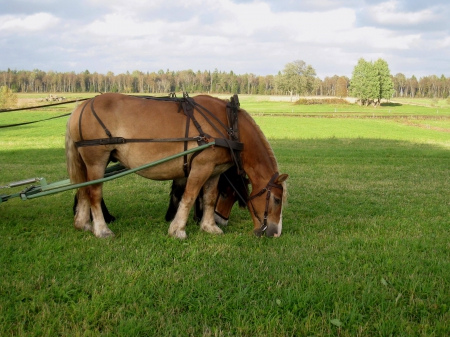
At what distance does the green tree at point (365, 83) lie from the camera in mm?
100312

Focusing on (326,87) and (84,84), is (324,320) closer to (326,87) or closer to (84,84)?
(84,84)

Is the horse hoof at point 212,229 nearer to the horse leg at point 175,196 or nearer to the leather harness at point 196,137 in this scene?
the horse leg at point 175,196

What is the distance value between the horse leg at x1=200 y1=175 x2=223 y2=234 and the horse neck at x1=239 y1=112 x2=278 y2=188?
694 millimetres

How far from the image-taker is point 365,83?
101875 millimetres

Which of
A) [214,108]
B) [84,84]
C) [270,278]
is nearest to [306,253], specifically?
[270,278]

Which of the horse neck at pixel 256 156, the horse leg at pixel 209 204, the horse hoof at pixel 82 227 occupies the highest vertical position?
the horse neck at pixel 256 156

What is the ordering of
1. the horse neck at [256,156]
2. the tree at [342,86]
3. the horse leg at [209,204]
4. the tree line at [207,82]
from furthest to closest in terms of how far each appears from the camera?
the tree at [342,86], the tree line at [207,82], the horse leg at [209,204], the horse neck at [256,156]

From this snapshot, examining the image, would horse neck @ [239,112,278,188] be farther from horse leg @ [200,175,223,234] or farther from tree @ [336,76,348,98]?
tree @ [336,76,348,98]

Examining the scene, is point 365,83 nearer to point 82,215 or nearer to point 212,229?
point 212,229

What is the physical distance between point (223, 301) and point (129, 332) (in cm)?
105

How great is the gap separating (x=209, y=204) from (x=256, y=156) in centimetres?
120

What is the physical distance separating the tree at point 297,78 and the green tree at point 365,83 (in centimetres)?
1302

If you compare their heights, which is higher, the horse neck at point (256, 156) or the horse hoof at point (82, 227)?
the horse neck at point (256, 156)

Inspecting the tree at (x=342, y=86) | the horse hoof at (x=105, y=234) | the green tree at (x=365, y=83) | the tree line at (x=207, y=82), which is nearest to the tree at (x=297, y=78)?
the tree line at (x=207, y=82)
